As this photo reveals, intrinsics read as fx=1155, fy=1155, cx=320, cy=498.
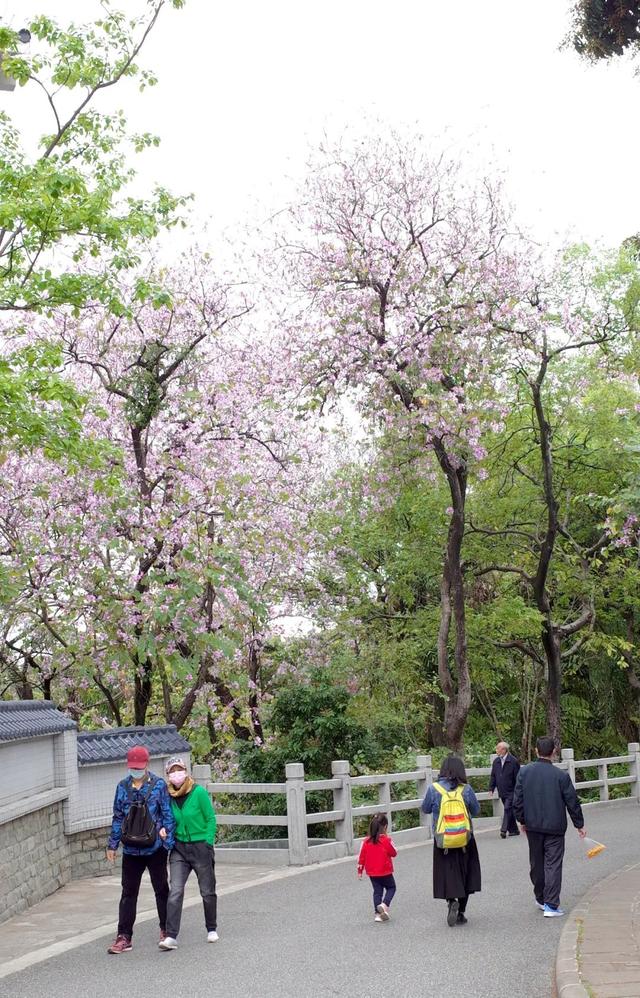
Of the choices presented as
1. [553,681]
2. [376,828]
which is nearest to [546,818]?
[376,828]

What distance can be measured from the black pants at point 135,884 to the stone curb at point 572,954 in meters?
3.25

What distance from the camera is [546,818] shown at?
33.7 feet

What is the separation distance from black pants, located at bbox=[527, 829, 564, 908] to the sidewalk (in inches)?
145

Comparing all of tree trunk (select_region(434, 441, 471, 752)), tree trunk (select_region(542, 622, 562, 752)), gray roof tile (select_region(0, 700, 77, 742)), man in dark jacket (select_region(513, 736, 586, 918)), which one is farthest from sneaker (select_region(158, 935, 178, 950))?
tree trunk (select_region(542, 622, 562, 752))

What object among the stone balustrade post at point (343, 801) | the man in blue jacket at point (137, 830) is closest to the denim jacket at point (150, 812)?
the man in blue jacket at point (137, 830)

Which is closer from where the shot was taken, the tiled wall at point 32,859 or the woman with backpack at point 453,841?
the woman with backpack at point 453,841

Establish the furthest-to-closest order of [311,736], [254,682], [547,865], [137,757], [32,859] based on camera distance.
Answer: [254,682]
[311,736]
[32,859]
[547,865]
[137,757]

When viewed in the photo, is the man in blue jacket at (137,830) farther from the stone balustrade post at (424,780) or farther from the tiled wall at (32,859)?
the stone balustrade post at (424,780)

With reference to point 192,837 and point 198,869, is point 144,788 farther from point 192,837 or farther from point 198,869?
point 198,869

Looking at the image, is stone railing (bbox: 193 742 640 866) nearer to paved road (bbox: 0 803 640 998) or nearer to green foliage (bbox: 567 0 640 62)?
paved road (bbox: 0 803 640 998)

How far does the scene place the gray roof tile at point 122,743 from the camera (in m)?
14.6

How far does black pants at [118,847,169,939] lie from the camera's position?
30.6ft

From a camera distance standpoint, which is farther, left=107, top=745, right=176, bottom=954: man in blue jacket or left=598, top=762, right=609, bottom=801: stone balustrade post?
left=598, top=762, right=609, bottom=801: stone balustrade post

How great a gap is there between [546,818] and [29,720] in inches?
228
